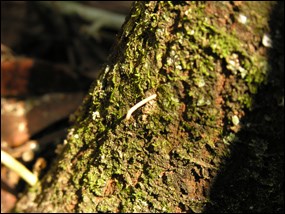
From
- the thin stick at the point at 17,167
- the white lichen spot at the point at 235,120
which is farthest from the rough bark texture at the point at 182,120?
the thin stick at the point at 17,167

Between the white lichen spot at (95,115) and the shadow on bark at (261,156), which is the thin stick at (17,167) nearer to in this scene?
the white lichen spot at (95,115)

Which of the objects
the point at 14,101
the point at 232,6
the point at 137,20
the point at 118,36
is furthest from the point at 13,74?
the point at 232,6

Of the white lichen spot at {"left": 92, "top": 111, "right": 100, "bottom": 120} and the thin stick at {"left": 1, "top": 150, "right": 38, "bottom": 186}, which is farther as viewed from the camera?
the thin stick at {"left": 1, "top": 150, "right": 38, "bottom": 186}

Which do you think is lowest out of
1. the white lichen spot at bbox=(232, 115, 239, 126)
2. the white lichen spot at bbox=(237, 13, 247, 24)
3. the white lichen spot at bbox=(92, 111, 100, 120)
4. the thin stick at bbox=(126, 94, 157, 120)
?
the white lichen spot at bbox=(92, 111, 100, 120)

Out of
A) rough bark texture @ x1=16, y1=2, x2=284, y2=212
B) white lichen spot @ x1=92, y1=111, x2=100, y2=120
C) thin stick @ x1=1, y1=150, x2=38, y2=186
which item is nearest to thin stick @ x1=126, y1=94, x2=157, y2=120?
rough bark texture @ x1=16, y1=2, x2=284, y2=212

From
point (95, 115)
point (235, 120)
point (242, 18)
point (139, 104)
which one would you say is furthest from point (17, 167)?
point (242, 18)

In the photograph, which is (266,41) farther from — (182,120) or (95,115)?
(95,115)

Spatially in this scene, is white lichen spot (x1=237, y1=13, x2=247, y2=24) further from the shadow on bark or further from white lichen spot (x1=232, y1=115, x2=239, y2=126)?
white lichen spot (x1=232, y1=115, x2=239, y2=126)

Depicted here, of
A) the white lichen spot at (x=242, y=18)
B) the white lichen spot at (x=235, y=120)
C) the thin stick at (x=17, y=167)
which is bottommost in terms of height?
the thin stick at (x=17, y=167)

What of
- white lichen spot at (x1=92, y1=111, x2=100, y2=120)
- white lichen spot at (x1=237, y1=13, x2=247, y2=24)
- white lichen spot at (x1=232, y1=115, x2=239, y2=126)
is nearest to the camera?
white lichen spot at (x1=237, y1=13, x2=247, y2=24)
